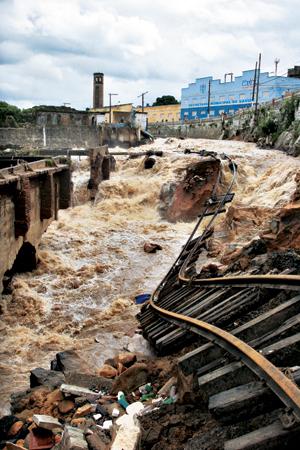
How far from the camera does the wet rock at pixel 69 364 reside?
281 inches

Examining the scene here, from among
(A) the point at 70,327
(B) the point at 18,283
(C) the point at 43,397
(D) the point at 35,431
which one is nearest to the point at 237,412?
(D) the point at 35,431

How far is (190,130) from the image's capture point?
46438 mm

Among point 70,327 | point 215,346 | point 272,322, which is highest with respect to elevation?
point 272,322

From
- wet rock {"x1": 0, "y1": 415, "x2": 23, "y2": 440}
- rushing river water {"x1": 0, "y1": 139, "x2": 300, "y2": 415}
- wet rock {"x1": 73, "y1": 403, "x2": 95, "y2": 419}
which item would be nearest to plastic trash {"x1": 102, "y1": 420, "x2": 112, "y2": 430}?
wet rock {"x1": 73, "y1": 403, "x2": 95, "y2": 419}

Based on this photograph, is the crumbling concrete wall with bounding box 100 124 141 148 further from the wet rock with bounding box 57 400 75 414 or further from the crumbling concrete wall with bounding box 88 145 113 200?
the wet rock with bounding box 57 400 75 414

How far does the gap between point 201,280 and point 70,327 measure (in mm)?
4953

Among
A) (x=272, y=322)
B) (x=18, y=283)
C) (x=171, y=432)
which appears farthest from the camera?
(x=18, y=283)

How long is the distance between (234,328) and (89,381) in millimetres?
2534

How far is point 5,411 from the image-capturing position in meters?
6.80

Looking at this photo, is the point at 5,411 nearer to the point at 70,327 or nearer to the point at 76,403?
the point at 76,403

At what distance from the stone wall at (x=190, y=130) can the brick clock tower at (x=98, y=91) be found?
15.1 m

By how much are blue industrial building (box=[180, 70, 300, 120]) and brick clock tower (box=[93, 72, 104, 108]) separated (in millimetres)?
12550

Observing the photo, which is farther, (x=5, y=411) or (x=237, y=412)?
(x=5, y=411)

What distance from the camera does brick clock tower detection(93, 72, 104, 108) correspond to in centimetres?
6306
